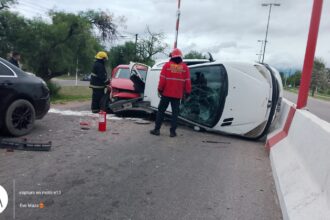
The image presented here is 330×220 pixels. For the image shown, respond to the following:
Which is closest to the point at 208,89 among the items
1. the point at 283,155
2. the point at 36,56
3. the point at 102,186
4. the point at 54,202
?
the point at 283,155

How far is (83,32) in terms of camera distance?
16.8 m

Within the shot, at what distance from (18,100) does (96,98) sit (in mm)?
3955

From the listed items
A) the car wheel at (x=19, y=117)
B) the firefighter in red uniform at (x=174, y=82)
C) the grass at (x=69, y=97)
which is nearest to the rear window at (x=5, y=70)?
the car wheel at (x=19, y=117)

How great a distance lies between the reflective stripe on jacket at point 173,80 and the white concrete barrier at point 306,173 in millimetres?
2893

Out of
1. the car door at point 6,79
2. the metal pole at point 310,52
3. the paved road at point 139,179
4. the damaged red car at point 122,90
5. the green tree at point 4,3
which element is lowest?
the paved road at point 139,179

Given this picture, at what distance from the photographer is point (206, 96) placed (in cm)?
735

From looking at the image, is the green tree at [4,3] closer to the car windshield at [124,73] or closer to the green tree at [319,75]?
the car windshield at [124,73]

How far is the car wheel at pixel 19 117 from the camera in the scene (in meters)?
5.50

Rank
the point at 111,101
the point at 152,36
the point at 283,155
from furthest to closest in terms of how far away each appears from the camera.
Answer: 1. the point at 152,36
2. the point at 111,101
3. the point at 283,155

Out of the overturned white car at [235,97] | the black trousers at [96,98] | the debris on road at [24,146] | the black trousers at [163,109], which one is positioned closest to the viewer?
the debris on road at [24,146]

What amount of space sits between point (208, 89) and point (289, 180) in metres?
4.08

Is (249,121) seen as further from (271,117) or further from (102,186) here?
(102,186)

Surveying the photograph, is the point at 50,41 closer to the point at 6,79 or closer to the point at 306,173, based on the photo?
the point at 6,79

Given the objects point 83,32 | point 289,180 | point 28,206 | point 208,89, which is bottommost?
point 28,206
